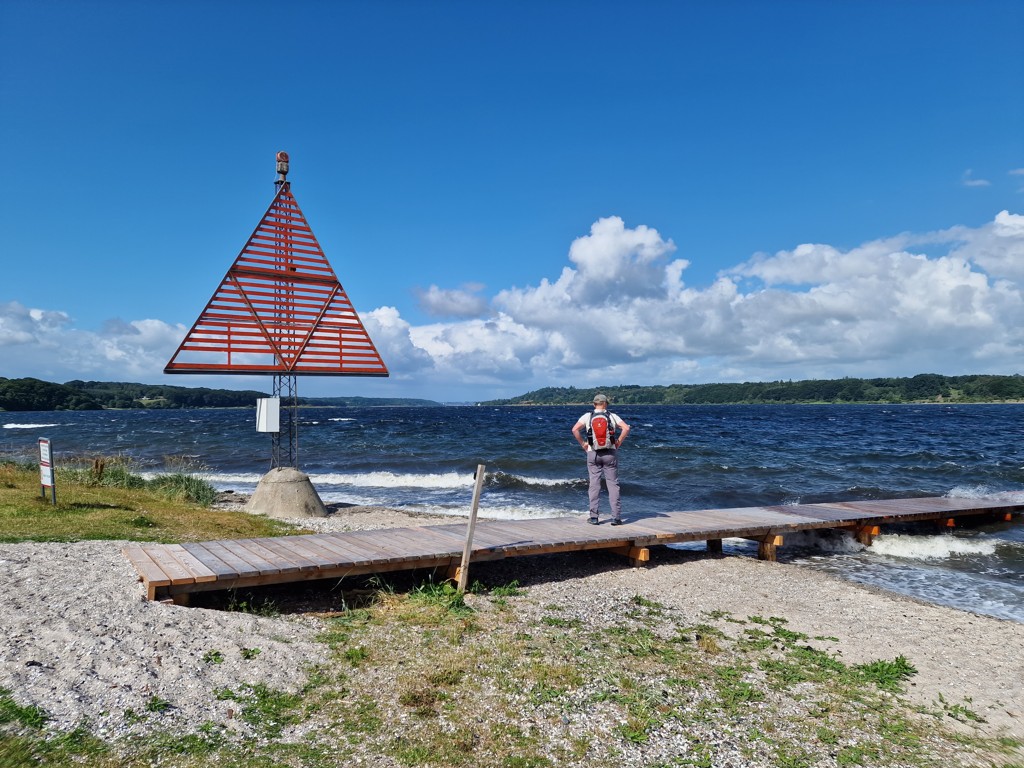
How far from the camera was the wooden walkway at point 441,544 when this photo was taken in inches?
305

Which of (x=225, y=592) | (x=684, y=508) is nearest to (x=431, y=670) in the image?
(x=225, y=592)

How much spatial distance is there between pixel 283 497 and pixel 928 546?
14569mm

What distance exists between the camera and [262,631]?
671 centimetres

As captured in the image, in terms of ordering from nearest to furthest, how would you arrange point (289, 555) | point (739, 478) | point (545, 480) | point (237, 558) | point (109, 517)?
1. point (237, 558)
2. point (289, 555)
3. point (109, 517)
4. point (739, 478)
5. point (545, 480)

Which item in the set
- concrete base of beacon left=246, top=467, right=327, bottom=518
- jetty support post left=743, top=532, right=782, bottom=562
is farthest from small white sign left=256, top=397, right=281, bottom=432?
jetty support post left=743, top=532, right=782, bottom=562

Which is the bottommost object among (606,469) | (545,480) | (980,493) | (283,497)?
(980,493)

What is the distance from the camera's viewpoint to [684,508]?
19266 millimetres

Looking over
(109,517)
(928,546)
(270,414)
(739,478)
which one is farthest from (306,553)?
(739,478)

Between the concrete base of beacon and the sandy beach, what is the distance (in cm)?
500

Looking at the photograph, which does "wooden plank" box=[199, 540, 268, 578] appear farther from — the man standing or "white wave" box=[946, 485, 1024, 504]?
"white wave" box=[946, 485, 1024, 504]

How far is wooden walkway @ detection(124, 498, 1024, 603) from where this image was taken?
7.74 m

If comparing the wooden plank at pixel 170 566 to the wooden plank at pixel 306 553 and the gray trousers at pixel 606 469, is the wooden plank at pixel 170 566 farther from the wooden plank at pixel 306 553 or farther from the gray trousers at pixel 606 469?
the gray trousers at pixel 606 469

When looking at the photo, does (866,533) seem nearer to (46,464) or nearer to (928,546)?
(928,546)

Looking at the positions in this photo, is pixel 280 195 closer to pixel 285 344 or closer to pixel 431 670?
pixel 285 344
